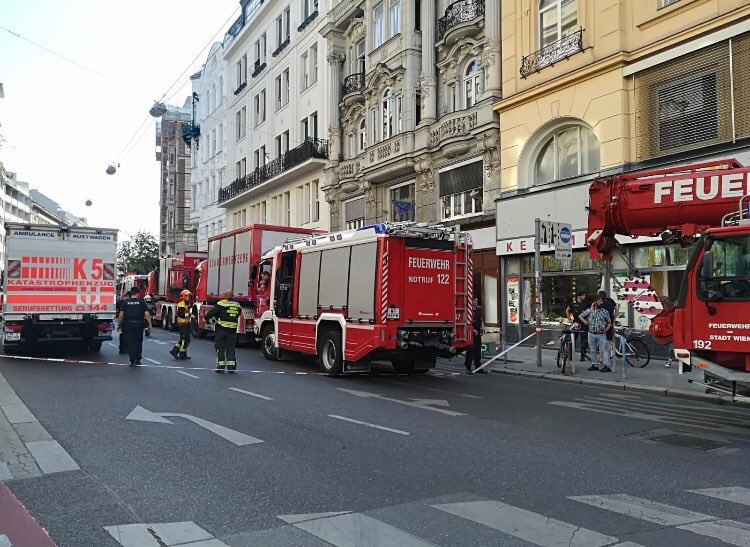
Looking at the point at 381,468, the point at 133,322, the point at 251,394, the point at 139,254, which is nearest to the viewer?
the point at 381,468

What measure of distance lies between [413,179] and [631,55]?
10512 millimetres

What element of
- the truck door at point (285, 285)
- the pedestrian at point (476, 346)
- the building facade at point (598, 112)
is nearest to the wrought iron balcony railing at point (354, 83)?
the building facade at point (598, 112)

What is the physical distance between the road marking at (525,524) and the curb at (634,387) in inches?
237

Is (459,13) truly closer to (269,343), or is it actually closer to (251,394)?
(269,343)

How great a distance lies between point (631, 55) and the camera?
17656mm

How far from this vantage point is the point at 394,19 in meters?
27.7

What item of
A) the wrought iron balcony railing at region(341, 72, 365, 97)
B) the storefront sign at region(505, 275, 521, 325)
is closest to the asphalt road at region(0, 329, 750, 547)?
the storefront sign at region(505, 275, 521, 325)

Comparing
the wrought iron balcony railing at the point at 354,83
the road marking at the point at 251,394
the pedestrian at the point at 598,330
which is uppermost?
the wrought iron balcony railing at the point at 354,83

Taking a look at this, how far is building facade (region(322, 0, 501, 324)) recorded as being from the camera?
73.5 ft

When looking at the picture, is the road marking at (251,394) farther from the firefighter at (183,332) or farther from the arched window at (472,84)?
the arched window at (472,84)

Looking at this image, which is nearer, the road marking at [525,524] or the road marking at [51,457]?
the road marking at [525,524]

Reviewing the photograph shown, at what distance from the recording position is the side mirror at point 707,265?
8508 mm

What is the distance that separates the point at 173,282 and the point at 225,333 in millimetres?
16600

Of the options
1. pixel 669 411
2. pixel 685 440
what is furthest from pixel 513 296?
pixel 685 440
